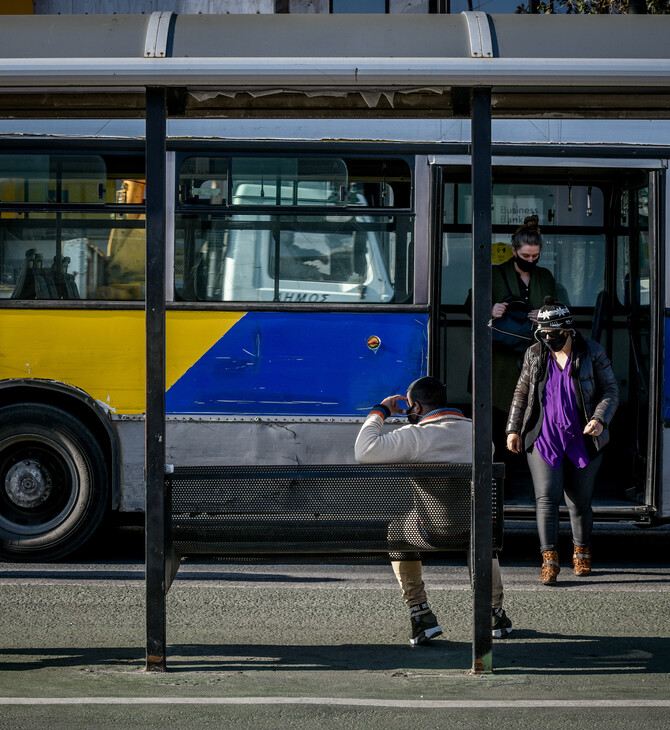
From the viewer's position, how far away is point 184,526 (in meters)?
5.30

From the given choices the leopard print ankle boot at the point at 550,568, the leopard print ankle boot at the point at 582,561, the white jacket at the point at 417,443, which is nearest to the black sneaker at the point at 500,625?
the white jacket at the point at 417,443

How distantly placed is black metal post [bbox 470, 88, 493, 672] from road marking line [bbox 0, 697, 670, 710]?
1.44 feet

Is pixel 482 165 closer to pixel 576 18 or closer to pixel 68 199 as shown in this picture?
pixel 576 18

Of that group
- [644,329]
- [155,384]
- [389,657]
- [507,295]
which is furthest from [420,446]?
[644,329]

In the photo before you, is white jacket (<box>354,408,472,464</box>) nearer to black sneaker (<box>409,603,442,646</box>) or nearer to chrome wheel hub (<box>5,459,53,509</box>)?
black sneaker (<box>409,603,442,646</box>)

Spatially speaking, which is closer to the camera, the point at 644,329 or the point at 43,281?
the point at 43,281

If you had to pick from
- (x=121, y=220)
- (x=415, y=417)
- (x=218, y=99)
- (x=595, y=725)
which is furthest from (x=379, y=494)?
(x=121, y=220)

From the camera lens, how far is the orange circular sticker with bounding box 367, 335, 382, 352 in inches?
304

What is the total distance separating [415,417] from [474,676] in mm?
1495

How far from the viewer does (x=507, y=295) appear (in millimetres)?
8281

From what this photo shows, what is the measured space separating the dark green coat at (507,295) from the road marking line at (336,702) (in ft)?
12.5

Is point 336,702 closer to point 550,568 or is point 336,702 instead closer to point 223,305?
point 550,568

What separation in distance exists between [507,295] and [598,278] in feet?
5.56

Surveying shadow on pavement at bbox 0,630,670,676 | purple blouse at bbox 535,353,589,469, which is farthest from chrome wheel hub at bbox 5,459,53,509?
purple blouse at bbox 535,353,589,469
